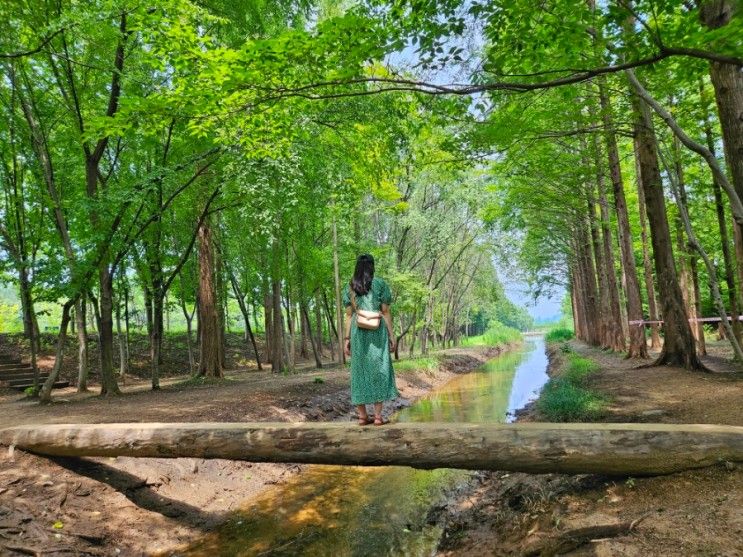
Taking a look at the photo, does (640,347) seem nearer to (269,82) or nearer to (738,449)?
(738,449)

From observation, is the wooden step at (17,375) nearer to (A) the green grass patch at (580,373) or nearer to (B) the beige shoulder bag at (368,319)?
Answer: (B) the beige shoulder bag at (368,319)

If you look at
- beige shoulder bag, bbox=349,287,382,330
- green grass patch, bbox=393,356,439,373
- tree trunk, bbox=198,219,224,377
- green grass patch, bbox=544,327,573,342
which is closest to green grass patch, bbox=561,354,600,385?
green grass patch, bbox=393,356,439,373

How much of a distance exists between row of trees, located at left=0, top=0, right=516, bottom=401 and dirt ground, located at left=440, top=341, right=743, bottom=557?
475 cm

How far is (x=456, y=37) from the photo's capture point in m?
5.45

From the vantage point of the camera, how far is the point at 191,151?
43.9ft

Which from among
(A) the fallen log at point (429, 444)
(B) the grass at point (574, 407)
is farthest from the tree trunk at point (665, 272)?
(A) the fallen log at point (429, 444)

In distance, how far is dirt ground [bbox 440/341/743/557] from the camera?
304cm

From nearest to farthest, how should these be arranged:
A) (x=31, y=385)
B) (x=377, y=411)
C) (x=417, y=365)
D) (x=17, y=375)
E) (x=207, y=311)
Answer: (x=377, y=411), (x=31, y=385), (x=207, y=311), (x=17, y=375), (x=417, y=365)

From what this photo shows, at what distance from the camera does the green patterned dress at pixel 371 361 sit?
16.7ft

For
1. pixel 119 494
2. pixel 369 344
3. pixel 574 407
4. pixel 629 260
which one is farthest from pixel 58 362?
pixel 629 260

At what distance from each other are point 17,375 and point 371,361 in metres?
16.1

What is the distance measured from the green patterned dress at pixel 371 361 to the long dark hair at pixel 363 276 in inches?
2.3

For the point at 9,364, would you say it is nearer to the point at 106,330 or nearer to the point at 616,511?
the point at 106,330

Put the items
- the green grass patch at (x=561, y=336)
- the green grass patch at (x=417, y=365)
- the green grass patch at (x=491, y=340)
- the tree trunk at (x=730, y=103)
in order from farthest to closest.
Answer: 1. the green grass patch at (x=491, y=340)
2. the green grass patch at (x=561, y=336)
3. the green grass patch at (x=417, y=365)
4. the tree trunk at (x=730, y=103)
